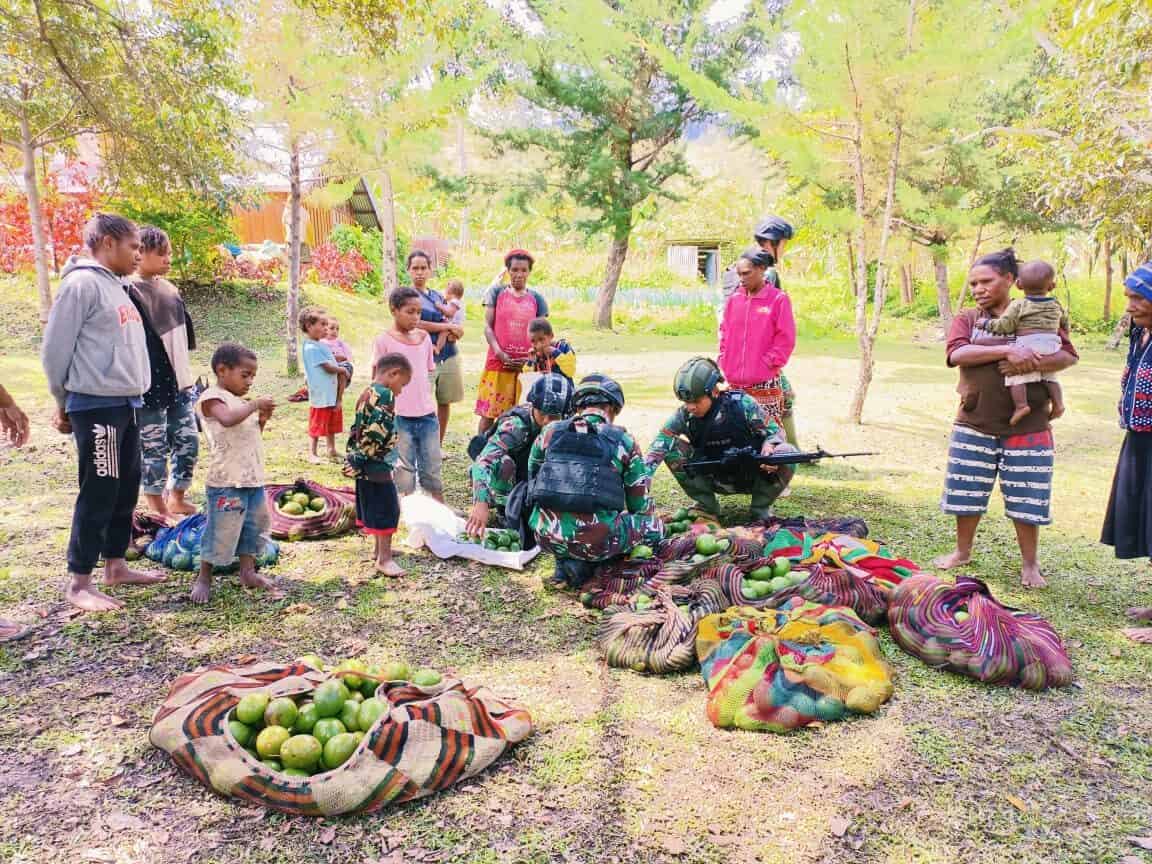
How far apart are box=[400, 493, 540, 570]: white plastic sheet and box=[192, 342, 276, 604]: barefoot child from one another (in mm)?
1125

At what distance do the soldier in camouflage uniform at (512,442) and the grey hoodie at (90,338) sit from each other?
1939 millimetres

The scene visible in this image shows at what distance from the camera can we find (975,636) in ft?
12.2

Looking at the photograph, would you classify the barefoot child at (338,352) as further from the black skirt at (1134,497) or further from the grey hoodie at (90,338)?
the black skirt at (1134,497)

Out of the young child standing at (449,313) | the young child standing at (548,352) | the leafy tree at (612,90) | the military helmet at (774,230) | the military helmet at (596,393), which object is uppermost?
the leafy tree at (612,90)

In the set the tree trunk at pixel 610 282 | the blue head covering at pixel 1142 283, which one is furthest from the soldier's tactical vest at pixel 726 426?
the tree trunk at pixel 610 282

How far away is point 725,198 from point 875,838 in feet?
126

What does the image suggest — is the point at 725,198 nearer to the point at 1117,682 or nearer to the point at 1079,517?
the point at 1079,517

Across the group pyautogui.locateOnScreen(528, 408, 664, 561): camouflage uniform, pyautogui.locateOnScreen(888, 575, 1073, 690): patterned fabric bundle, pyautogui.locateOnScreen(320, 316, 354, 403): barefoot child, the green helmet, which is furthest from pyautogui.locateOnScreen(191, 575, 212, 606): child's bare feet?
pyautogui.locateOnScreen(888, 575, 1073, 690): patterned fabric bundle

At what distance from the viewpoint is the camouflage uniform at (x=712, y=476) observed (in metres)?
5.59

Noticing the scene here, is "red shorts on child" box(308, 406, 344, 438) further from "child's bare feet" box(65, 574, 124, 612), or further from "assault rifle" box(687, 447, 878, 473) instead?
"assault rifle" box(687, 447, 878, 473)

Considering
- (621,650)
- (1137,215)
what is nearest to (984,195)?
(1137,215)

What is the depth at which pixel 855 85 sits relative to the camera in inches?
345

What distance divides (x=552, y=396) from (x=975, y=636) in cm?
266

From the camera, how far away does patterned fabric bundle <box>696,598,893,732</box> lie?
3322 millimetres
